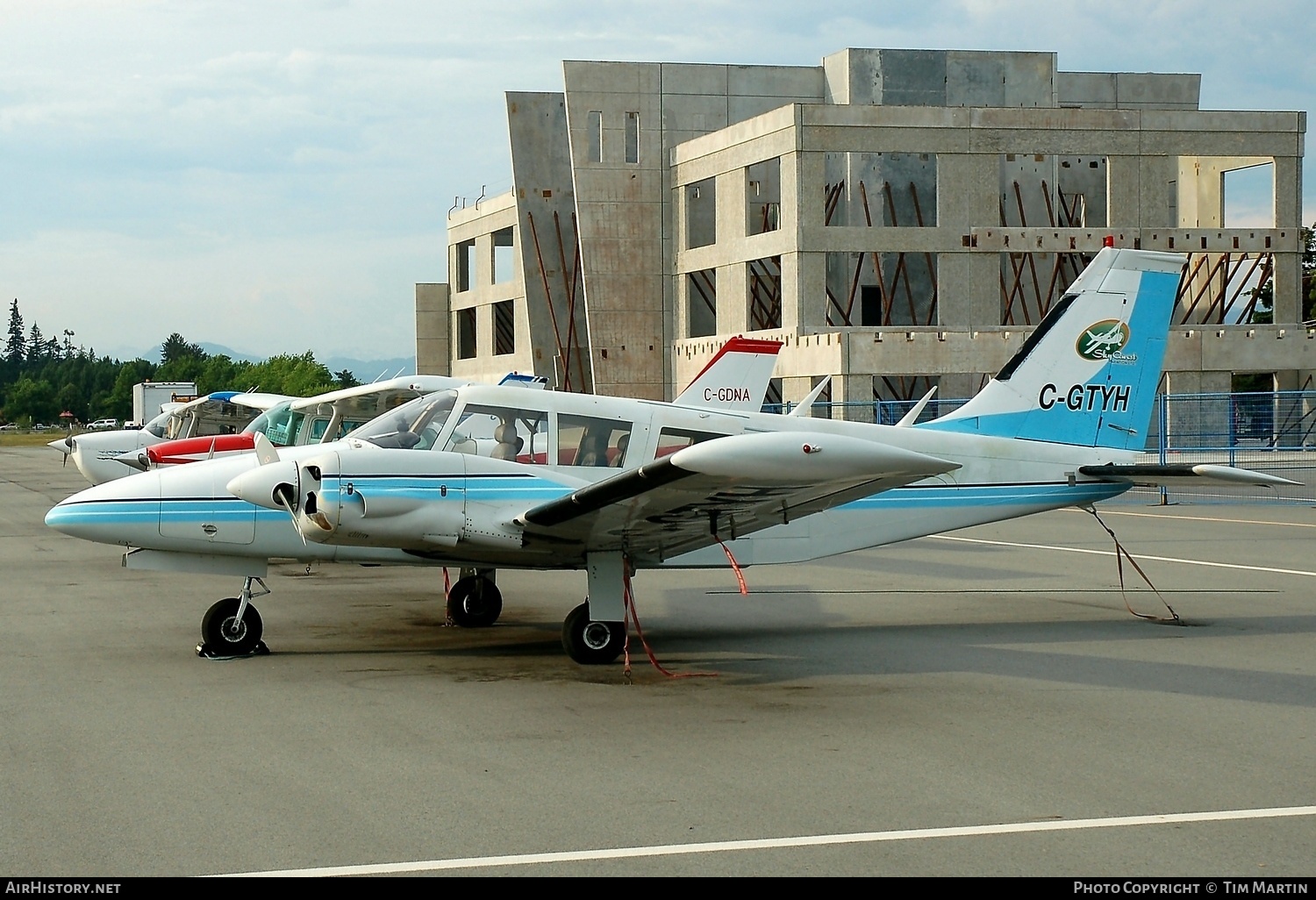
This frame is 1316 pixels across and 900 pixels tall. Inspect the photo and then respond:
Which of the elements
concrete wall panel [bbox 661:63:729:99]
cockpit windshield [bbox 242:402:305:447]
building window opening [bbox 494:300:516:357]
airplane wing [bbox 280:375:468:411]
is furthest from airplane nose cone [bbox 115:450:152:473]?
building window opening [bbox 494:300:516:357]

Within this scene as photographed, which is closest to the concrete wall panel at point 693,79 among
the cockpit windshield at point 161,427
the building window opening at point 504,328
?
the building window opening at point 504,328

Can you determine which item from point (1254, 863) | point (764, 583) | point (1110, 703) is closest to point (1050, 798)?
point (1254, 863)

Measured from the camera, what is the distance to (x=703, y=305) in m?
51.8

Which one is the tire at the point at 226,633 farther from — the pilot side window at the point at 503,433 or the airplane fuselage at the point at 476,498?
the pilot side window at the point at 503,433

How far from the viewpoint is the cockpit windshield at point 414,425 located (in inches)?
408

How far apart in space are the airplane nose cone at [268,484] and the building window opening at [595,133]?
138 ft

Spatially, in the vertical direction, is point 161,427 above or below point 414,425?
below

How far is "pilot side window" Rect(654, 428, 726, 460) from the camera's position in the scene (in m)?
10.9

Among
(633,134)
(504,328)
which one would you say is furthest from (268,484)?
(504,328)

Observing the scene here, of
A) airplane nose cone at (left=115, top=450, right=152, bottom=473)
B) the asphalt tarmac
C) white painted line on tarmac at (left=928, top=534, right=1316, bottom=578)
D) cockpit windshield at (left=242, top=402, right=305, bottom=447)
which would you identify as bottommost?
white painted line on tarmac at (left=928, top=534, right=1316, bottom=578)

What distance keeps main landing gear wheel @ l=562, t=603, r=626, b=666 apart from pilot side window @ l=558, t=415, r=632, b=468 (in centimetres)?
130

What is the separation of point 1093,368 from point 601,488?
6.24 metres

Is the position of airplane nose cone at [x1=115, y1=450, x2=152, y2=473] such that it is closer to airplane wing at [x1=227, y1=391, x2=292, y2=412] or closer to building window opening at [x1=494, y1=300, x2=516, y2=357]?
airplane wing at [x1=227, y1=391, x2=292, y2=412]

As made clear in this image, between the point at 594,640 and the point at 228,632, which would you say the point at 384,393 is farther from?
the point at 594,640
